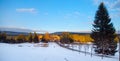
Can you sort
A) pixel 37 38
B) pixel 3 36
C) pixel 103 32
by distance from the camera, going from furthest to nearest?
pixel 37 38, pixel 3 36, pixel 103 32

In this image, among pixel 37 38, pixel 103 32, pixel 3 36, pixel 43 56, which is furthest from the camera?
pixel 37 38

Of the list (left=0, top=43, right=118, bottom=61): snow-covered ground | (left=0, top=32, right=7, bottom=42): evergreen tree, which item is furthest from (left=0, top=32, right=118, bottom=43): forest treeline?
(left=0, top=43, right=118, bottom=61): snow-covered ground

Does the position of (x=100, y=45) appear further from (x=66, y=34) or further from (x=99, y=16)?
(x=66, y=34)

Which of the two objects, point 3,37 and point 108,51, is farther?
point 3,37

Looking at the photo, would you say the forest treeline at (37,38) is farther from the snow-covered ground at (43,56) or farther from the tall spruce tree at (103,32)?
the tall spruce tree at (103,32)

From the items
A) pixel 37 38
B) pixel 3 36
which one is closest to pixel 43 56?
pixel 3 36

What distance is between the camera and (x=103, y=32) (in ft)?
105

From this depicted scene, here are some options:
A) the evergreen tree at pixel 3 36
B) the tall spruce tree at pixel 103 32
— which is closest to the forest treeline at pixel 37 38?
the evergreen tree at pixel 3 36

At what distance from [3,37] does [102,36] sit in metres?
83.8

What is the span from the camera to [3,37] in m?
108

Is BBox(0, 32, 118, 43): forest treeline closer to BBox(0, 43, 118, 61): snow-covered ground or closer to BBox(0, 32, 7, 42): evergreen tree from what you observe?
BBox(0, 32, 7, 42): evergreen tree

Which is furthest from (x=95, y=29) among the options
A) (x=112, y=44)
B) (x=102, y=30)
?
(x=112, y=44)

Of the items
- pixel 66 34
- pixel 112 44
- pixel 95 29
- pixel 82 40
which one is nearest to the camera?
pixel 112 44

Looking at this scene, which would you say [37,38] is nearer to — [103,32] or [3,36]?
[3,36]
